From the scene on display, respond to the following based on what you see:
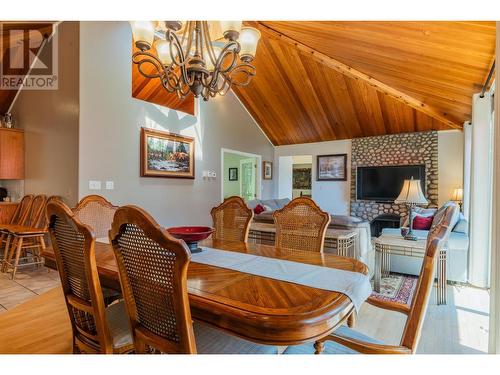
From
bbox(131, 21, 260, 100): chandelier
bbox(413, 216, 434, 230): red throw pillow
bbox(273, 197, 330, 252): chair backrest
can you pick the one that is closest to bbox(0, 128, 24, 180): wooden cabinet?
bbox(131, 21, 260, 100): chandelier

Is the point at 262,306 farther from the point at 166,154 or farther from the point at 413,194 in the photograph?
the point at 166,154

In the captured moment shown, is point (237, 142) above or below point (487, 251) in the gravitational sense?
above

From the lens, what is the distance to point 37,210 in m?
4.00

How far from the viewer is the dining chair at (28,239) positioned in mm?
3543

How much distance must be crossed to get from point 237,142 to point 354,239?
3.96 m

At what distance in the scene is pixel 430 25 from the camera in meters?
2.50

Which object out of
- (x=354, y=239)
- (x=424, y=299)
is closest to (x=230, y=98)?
(x=354, y=239)

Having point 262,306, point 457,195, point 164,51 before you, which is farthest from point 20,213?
point 457,195

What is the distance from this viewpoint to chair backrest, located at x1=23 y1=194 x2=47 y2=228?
3949 millimetres

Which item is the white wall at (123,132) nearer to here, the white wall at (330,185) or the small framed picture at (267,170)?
the small framed picture at (267,170)

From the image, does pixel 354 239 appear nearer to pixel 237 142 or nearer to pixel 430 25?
pixel 430 25

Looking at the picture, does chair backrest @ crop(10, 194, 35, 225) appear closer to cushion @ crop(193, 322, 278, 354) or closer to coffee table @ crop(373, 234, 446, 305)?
cushion @ crop(193, 322, 278, 354)

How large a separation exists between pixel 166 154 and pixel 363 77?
147 inches

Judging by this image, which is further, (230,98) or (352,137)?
(352,137)
